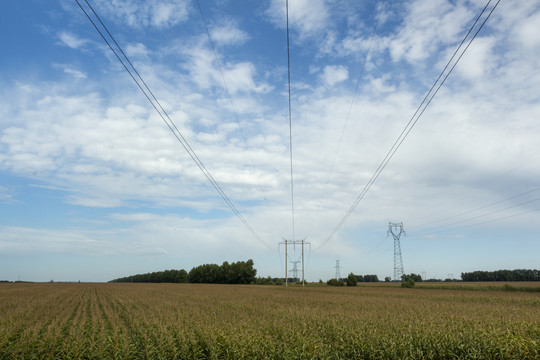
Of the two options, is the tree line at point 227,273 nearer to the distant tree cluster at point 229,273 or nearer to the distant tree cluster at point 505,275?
the distant tree cluster at point 229,273

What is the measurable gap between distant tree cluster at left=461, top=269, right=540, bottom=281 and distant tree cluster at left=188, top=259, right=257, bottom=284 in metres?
125

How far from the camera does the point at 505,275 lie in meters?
170

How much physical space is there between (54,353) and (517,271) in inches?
8387

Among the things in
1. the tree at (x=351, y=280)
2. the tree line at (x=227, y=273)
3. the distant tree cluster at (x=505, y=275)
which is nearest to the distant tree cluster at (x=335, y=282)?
the tree at (x=351, y=280)

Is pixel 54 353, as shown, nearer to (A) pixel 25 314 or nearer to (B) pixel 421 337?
(B) pixel 421 337

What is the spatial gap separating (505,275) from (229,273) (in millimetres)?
139735

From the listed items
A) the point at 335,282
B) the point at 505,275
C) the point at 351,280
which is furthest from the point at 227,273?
the point at 505,275

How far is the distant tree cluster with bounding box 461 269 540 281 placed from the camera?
163m

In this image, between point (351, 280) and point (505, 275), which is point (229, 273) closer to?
point (351, 280)

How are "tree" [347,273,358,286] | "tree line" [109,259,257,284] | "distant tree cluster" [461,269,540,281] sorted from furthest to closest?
"distant tree cluster" [461,269,540,281] < "tree line" [109,259,257,284] < "tree" [347,273,358,286]

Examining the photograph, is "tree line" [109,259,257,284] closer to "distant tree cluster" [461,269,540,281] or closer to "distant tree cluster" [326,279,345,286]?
"distant tree cluster" [326,279,345,286]

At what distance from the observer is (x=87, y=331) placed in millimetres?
21234

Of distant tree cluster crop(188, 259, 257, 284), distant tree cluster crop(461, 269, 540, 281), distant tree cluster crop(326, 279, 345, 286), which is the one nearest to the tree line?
distant tree cluster crop(188, 259, 257, 284)

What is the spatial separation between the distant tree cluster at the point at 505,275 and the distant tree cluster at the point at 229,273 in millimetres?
124889
